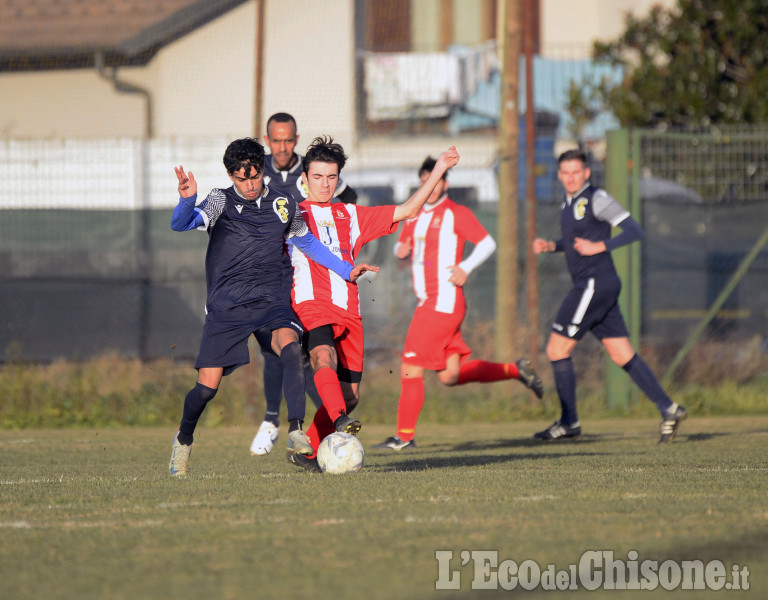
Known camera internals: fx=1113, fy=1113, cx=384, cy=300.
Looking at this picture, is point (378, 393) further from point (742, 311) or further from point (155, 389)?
point (742, 311)

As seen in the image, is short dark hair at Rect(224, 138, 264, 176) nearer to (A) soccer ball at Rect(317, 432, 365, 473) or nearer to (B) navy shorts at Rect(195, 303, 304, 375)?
(B) navy shorts at Rect(195, 303, 304, 375)

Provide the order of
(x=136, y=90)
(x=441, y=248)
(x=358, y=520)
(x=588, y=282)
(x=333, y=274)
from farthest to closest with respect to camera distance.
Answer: (x=136, y=90)
(x=588, y=282)
(x=441, y=248)
(x=333, y=274)
(x=358, y=520)

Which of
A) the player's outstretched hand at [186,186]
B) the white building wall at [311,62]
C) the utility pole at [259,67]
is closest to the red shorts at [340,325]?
the player's outstretched hand at [186,186]

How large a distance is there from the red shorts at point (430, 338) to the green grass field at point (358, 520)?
0.90m

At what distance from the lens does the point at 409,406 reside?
808 cm

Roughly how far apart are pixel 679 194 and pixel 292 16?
6588 millimetres

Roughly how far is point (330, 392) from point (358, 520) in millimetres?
1635

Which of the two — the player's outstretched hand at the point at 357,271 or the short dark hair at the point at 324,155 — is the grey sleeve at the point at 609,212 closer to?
the short dark hair at the point at 324,155

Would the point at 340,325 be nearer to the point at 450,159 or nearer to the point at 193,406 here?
the point at 193,406

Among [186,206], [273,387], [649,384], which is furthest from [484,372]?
[186,206]

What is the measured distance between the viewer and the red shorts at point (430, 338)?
27.0 ft

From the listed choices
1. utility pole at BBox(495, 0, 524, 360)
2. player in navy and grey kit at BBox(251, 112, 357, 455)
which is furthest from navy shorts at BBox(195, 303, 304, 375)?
utility pole at BBox(495, 0, 524, 360)

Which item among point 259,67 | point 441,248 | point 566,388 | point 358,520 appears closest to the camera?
point 358,520

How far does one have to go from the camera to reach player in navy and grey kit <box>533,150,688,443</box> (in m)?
8.42
